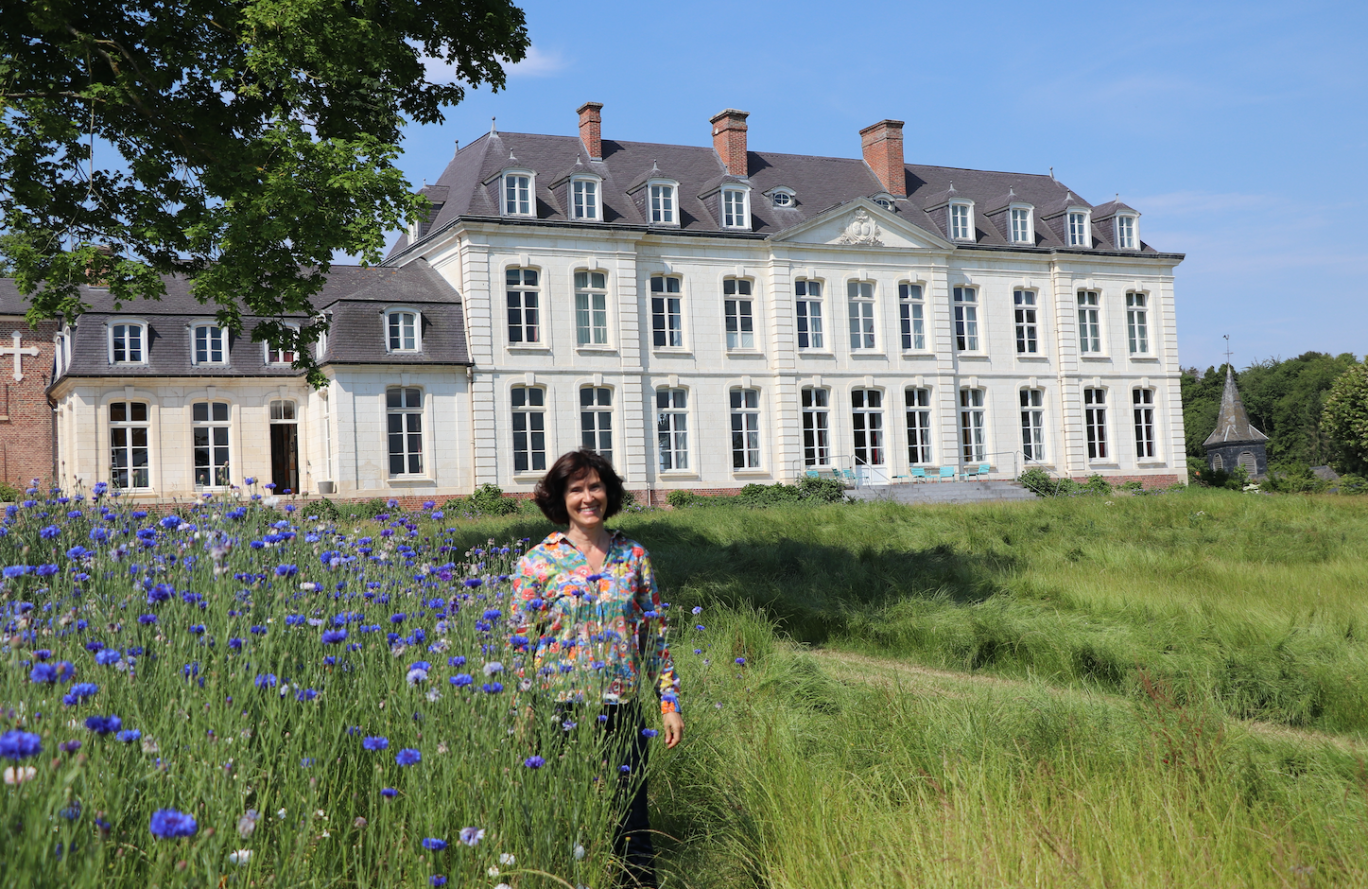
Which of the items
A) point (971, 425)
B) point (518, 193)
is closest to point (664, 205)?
point (518, 193)

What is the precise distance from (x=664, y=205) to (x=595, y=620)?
26.9 m

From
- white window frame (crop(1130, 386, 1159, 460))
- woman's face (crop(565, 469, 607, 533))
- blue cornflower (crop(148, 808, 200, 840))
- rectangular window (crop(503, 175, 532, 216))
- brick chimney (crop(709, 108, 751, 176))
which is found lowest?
blue cornflower (crop(148, 808, 200, 840))

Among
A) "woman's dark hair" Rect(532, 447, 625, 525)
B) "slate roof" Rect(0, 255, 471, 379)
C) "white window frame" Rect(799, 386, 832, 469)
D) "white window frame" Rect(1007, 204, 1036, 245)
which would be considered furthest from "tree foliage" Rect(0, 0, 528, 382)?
"white window frame" Rect(1007, 204, 1036, 245)

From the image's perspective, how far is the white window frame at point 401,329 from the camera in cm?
2594

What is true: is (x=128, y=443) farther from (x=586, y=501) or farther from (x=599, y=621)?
(x=599, y=621)

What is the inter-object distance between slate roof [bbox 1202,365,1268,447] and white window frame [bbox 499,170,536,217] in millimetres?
29961

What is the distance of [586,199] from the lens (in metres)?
28.4

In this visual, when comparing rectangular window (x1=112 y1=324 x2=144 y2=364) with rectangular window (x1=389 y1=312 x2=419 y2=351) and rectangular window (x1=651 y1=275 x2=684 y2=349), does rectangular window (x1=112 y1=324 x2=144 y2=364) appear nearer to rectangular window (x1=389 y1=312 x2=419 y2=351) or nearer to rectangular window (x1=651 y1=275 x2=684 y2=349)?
rectangular window (x1=389 y1=312 x2=419 y2=351)

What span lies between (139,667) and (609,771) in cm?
130

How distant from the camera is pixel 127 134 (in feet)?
32.7

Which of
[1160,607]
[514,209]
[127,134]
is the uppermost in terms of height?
[514,209]

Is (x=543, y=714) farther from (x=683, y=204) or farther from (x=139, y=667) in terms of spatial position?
(x=683, y=204)

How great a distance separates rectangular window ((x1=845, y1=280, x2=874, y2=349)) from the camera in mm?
31750

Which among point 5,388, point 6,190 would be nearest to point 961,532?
point 6,190
